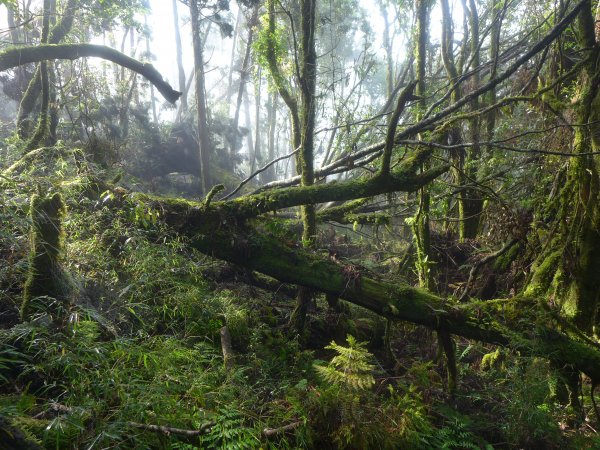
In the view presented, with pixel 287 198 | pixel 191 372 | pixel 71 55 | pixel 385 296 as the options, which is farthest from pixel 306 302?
pixel 71 55

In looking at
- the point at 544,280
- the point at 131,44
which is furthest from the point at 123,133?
the point at 544,280

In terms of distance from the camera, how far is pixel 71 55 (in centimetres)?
667

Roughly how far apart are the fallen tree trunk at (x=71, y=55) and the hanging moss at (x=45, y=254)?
14.8 ft

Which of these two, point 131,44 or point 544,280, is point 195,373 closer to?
point 544,280

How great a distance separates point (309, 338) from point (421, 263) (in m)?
2.09

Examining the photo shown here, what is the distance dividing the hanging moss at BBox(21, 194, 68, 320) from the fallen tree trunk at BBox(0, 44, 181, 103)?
4526 millimetres

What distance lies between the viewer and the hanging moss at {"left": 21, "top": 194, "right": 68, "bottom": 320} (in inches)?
121

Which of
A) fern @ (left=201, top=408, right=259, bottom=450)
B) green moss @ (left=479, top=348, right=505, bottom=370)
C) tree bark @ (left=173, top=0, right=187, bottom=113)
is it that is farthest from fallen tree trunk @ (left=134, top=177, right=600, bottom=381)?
tree bark @ (left=173, top=0, right=187, bottom=113)

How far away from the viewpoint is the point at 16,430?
69.3 inches

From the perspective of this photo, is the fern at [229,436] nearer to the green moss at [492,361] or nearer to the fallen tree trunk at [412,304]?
the fallen tree trunk at [412,304]

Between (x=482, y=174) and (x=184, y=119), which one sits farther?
(x=184, y=119)

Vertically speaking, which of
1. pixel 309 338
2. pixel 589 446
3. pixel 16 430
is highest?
pixel 16 430

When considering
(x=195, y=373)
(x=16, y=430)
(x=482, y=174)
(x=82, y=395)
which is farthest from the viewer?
(x=482, y=174)

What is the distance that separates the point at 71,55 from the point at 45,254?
17.4 feet
